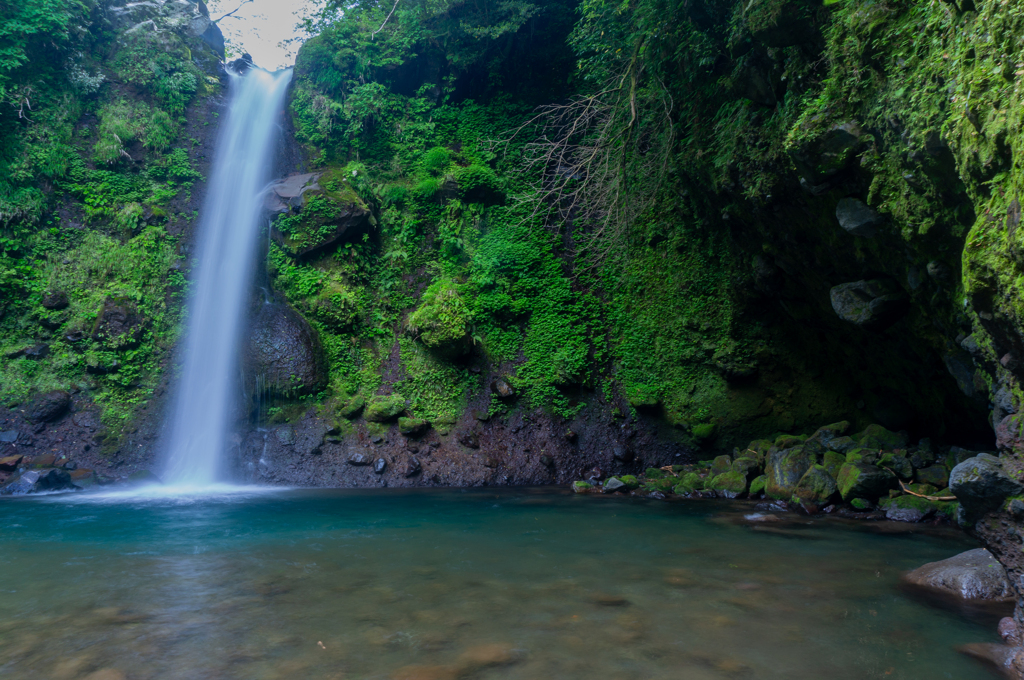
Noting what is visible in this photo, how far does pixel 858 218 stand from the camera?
6.24m

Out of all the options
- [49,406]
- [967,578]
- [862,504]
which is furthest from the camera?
[49,406]

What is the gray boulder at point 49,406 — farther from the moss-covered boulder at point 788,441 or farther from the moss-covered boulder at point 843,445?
the moss-covered boulder at point 843,445

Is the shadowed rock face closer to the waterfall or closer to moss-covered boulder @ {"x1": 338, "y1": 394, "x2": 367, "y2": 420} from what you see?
the waterfall

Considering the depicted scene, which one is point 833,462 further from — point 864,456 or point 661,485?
point 661,485

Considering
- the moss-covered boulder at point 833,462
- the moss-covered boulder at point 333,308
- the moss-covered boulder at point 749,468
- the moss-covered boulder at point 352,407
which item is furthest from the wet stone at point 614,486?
the moss-covered boulder at point 333,308

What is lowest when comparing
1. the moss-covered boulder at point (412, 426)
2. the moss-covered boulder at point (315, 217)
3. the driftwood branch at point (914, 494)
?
the driftwood branch at point (914, 494)

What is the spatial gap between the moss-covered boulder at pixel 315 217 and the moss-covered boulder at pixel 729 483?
951cm

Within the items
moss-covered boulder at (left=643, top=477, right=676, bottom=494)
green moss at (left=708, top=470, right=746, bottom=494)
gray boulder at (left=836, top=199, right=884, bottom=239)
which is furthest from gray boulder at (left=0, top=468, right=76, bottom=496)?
gray boulder at (left=836, top=199, right=884, bottom=239)

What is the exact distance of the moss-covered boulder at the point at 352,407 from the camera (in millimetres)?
11688

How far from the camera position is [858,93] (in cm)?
555

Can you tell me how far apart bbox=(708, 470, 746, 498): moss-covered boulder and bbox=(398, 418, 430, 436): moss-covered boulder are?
567 cm

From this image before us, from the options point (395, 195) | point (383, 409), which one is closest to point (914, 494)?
point (383, 409)

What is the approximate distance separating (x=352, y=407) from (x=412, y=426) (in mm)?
1401

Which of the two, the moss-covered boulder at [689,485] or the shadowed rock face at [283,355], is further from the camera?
the shadowed rock face at [283,355]
